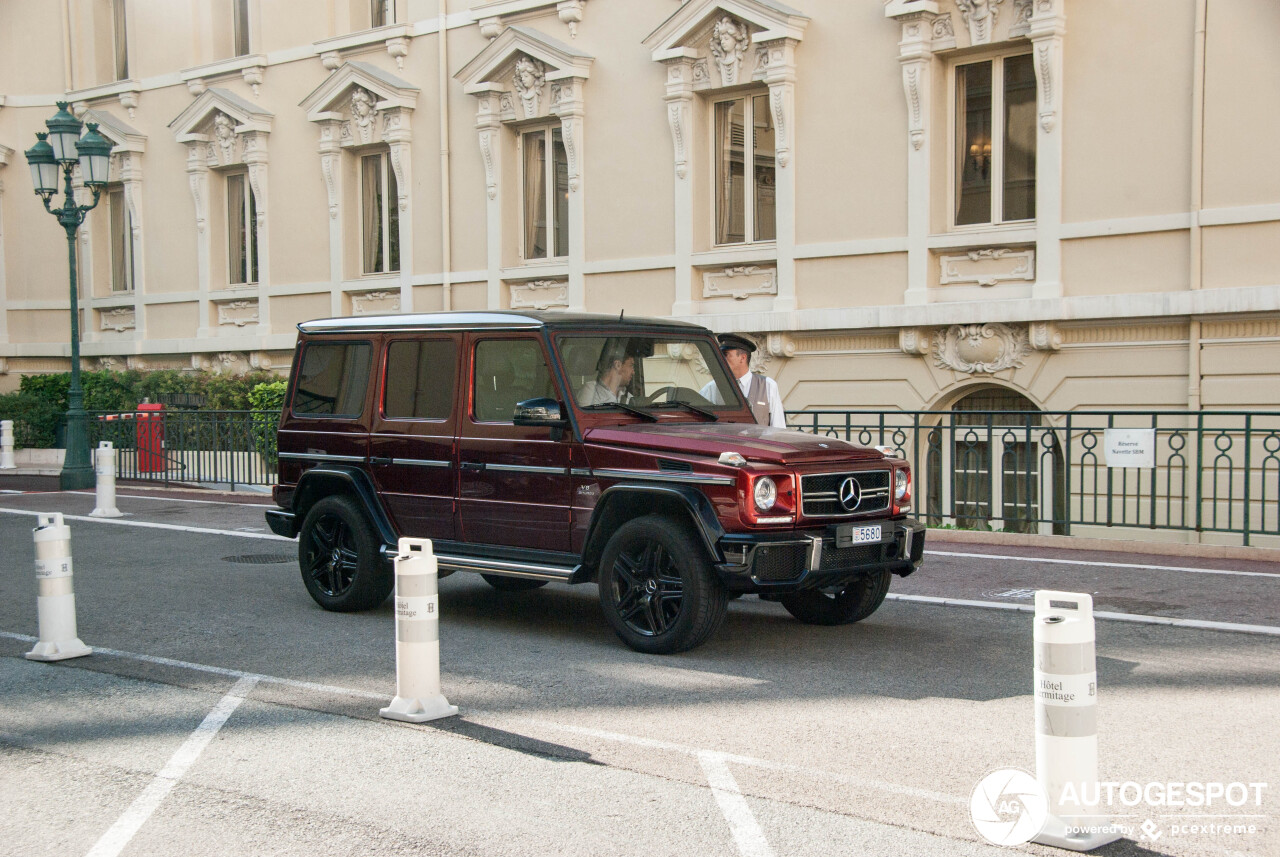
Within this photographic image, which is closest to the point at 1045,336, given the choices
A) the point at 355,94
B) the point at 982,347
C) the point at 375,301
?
the point at 982,347

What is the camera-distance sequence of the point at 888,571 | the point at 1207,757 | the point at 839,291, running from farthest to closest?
the point at 839,291
the point at 888,571
the point at 1207,757

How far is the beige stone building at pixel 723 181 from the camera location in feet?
48.6

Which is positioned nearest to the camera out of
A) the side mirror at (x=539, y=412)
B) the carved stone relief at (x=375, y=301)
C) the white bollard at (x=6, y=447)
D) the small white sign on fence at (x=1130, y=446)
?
the side mirror at (x=539, y=412)

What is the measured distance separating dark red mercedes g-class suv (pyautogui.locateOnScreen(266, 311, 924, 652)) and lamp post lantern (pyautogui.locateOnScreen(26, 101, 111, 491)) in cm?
1268

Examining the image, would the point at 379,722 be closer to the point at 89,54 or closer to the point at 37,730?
the point at 37,730

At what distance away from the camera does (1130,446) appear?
42.6 feet

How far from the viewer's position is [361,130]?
22594mm

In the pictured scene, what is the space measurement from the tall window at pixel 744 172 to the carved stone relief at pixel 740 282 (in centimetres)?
53

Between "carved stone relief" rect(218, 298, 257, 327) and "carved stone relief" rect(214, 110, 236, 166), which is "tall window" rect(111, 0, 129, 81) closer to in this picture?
"carved stone relief" rect(214, 110, 236, 166)

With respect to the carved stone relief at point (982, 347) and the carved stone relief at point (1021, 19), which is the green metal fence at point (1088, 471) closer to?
the carved stone relief at point (982, 347)

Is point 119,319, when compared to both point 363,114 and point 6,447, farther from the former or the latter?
point 363,114

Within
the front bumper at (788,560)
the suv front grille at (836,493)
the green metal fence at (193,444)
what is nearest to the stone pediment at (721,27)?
the green metal fence at (193,444)

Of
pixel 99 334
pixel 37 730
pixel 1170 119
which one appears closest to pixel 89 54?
pixel 99 334

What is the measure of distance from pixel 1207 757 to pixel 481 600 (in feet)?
18.9
